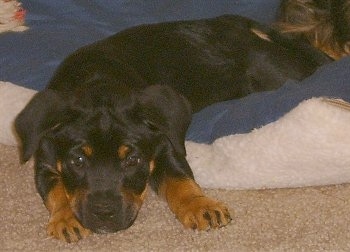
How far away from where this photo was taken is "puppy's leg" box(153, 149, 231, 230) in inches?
72.4

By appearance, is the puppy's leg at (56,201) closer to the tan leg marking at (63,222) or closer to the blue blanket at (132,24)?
the tan leg marking at (63,222)

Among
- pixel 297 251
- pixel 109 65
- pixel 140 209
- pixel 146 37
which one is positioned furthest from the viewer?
pixel 146 37

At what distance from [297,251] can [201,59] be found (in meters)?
0.88

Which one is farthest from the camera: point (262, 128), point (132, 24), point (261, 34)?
point (132, 24)

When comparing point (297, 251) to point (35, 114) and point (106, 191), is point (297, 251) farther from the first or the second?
point (35, 114)

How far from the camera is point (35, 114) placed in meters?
1.84

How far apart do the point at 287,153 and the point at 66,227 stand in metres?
0.58

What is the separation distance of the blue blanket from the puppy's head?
255 mm

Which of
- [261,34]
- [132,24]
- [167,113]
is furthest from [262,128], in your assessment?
[132,24]

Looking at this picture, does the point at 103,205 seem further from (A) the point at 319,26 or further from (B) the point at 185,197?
(A) the point at 319,26

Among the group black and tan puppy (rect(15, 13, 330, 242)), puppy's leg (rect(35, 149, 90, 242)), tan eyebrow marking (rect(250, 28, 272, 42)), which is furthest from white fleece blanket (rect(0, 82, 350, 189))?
tan eyebrow marking (rect(250, 28, 272, 42))

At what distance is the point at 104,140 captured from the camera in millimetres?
1832

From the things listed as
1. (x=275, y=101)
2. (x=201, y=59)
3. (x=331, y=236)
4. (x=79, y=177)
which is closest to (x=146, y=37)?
→ (x=201, y=59)

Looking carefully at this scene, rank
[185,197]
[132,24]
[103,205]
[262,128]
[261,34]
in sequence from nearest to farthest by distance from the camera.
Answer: [103,205] → [185,197] → [262,128] → [261,34] → [132,24]
